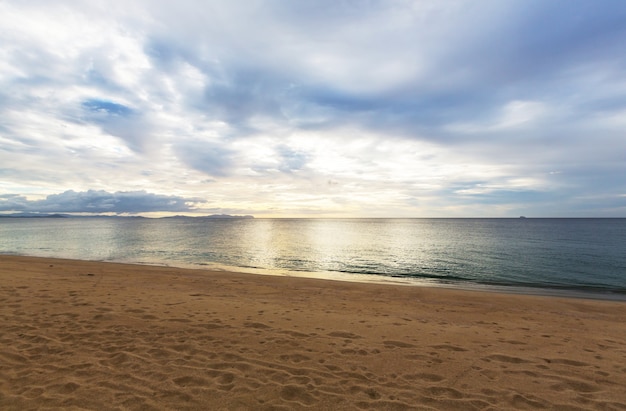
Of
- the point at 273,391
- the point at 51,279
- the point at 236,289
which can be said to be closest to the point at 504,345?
the point at 273,391

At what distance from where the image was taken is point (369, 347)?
7.93 metres

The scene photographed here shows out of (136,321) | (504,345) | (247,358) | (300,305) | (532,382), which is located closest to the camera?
(532,382)

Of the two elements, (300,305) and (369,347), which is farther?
(300,305)

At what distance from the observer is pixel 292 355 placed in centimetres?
727

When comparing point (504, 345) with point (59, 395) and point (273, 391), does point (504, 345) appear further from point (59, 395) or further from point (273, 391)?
point (59, 395)

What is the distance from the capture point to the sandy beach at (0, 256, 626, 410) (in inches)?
215

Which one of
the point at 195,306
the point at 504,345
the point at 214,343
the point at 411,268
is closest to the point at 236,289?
the point at 195,306

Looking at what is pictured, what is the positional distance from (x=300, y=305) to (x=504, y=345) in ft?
23.9

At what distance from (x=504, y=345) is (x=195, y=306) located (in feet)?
33.8

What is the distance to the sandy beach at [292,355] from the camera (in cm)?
547

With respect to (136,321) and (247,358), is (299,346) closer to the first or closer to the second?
(247,358)

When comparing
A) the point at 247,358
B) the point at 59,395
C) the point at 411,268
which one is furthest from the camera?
the point at 411,268

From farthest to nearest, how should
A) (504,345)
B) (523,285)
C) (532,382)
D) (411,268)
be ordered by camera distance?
(411,268) < (523,285) < (504,345) < (532,382)

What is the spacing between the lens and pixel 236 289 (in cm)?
1622
